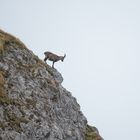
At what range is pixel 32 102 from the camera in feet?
89.1

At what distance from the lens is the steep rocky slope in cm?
2447

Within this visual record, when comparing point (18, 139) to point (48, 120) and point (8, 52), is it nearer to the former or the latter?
point (48, 120)

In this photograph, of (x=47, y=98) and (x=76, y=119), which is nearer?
(x=47, y=98)

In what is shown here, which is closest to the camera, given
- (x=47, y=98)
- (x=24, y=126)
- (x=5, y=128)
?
(x=5, y=128)

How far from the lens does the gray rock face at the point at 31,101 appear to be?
2445 cm

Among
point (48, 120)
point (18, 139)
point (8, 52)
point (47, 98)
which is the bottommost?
point (18, 139)

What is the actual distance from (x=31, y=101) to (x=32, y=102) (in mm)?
102

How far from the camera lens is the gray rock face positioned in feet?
80.2

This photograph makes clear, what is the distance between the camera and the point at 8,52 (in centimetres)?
2952

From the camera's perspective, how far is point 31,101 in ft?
89.1

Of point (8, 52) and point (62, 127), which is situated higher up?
point (8, 52)

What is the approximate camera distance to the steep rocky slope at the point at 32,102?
24469 millimetres

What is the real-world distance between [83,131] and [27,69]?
284 inches

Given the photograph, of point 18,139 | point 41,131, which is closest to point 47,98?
point 41,131
